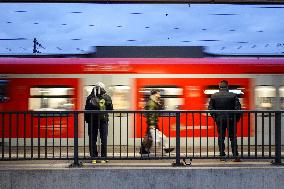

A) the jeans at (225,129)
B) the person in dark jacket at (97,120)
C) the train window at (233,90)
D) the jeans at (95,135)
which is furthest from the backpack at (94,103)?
the train window at (233,90)

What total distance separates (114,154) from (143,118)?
871 millimetres

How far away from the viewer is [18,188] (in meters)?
8.25

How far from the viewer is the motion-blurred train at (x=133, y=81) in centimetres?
1441

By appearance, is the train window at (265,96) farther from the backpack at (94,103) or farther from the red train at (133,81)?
the backpack at (94,103)

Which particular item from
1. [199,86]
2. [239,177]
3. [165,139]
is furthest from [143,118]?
[199,86]

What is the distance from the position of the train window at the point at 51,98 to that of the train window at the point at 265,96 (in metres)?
5.57

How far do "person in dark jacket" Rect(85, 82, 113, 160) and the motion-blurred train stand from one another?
403 centimetres

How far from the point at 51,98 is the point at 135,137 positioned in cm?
585

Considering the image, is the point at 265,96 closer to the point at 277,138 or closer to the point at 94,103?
the point at 277,138

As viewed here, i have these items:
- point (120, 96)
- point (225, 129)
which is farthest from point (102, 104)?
point (120, 96)

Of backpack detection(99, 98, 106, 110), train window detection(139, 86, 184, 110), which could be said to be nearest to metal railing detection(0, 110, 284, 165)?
backpack detection(99, 98, 106, 110)

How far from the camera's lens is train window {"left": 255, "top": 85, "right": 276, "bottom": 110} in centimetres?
1456

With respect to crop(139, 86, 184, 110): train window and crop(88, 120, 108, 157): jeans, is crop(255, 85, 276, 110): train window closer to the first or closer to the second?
crop(139, 86, 184, 110): train window

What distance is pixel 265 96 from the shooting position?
1461 centimetres
